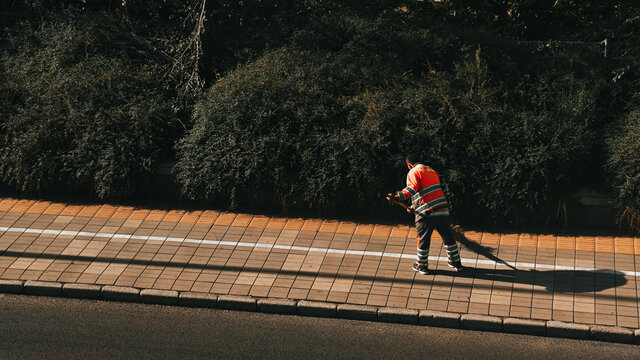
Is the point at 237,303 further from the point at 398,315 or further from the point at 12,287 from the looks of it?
the point at 12,287

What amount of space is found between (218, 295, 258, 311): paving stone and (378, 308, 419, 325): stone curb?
1.48m

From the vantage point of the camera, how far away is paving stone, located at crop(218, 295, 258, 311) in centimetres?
1002

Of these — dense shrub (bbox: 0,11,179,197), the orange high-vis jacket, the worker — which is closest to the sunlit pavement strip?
the worker

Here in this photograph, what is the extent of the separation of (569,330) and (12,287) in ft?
21.5

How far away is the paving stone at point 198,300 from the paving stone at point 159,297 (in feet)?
0.28

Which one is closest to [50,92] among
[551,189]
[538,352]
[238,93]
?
[238,93]

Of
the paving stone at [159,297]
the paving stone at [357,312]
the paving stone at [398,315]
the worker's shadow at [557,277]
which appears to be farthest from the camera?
the paving stone at [159,297]

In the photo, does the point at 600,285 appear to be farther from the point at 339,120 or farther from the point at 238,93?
the point at 238,93

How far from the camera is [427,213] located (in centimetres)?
1049

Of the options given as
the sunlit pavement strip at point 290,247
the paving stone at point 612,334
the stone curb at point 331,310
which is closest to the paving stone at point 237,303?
the stone curb at point 331,310

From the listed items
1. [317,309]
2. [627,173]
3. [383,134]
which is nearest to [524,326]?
[317,309]

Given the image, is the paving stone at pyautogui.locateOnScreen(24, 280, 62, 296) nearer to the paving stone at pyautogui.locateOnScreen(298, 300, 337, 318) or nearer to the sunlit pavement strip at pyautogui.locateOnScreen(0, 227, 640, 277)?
the sunlit pavement strip at pyautogui.locateOnScreen(0, 227, 640, 277)

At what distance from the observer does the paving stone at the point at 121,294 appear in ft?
33.9

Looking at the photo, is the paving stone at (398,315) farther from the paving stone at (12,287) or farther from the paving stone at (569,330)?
the paving stone at (12,287)
